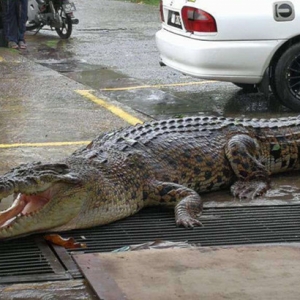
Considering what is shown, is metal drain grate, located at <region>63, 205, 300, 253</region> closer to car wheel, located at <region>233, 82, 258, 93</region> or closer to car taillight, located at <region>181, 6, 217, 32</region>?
car taillight, located at <region>181, 6, 217, 32</region>

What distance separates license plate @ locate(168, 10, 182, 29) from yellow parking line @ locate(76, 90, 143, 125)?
120 cm

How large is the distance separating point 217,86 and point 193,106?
1342 millimetres

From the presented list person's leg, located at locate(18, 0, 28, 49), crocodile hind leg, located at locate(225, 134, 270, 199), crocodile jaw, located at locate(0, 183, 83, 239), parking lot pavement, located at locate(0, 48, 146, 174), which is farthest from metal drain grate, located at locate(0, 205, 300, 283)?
person's leg, located at locate(18, 0, 28, 49)

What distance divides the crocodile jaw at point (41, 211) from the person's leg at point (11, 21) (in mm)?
9855

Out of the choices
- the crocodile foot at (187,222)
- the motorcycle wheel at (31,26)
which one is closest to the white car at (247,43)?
the crocodile foot at (187,222)

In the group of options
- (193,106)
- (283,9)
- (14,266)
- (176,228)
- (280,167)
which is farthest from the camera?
(193,106)

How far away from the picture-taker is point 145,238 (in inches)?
208

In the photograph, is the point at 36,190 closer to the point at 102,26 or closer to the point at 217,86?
the point at 217,86

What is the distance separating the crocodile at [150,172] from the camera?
16.8 ft

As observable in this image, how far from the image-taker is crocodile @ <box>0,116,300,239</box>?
5121 millimetres

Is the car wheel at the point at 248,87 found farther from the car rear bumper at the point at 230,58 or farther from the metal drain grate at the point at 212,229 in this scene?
the metal drain grate at the point at 212,229

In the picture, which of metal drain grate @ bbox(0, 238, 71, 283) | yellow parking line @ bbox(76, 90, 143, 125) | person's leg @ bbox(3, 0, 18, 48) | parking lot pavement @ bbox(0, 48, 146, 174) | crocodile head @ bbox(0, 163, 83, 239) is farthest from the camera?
person's leg @ bbox(3, 0, 18, 48)

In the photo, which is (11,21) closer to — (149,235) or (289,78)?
(289,78)

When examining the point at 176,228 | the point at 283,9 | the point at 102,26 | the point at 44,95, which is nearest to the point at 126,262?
the point at 176,228
